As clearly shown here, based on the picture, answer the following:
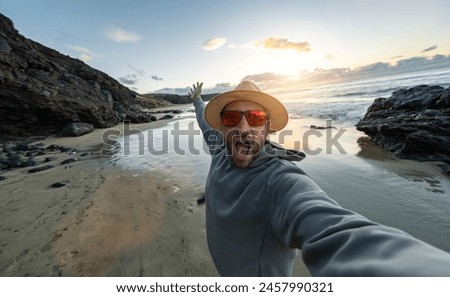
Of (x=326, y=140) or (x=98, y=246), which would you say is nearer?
(x=98, y=246)

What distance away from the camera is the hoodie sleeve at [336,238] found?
848 millimetres

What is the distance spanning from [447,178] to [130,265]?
8076 millimetres

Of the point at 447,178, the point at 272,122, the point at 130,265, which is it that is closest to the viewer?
the point at 272,122

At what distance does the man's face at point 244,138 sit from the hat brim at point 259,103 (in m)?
0.05

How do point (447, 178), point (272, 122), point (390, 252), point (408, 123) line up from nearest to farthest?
point (390, 252), point (272, 122), point (447, 178), point (408, 123)

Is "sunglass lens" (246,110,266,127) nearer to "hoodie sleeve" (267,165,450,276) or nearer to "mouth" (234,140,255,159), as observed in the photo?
"mouth" (234,140,255,159)

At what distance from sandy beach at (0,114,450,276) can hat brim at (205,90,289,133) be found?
2.19 metres

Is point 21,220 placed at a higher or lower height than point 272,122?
lower

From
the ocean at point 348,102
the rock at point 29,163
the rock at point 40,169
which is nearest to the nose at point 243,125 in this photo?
the rock at point 40,169

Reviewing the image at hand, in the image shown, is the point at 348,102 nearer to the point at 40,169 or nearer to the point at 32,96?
the point at 40,169

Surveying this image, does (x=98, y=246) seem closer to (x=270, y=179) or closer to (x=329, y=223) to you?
(x=270, y=179)

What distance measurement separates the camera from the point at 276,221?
4.73 feet

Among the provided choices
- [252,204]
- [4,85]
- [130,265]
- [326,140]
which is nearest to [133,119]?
[4,85]
